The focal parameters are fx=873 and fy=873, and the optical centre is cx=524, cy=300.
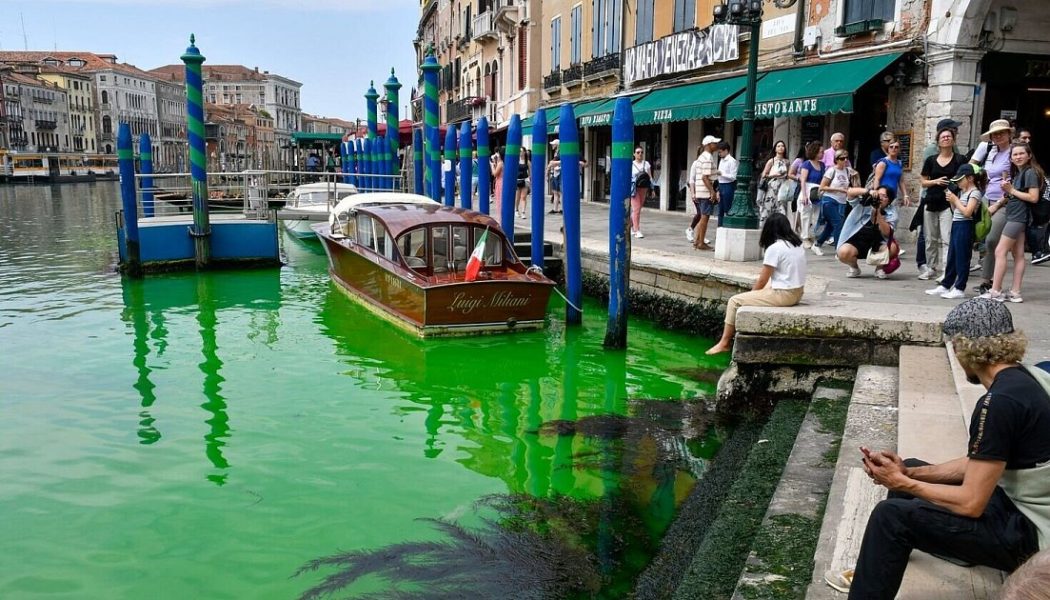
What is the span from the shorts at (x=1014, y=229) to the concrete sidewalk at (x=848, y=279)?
615mm

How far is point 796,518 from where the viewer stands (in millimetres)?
4023

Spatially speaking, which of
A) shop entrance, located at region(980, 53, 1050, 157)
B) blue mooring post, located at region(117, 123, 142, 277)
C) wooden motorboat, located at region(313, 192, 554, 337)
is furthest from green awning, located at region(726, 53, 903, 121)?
blue mooring post, located at region(117, 123, 142, 277)

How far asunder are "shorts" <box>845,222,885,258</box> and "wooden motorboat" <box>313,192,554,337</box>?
3461 mm

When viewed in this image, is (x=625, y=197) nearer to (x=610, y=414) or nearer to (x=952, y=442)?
(x=610, y=414)

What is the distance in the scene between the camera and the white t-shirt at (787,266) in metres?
7.18

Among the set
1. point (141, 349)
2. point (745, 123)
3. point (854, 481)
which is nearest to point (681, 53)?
point (745, 123)

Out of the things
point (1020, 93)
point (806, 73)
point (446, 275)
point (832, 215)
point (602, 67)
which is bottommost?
point (446, 275)

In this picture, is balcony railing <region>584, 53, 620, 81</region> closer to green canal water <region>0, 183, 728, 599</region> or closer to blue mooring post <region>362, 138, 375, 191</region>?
blue mooring post <region>362, 138, 375, 191</region>

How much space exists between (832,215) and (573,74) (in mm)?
14504

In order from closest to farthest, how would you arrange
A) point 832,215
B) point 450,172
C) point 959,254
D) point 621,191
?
point 959,254, point 621,191, point 832,215, point 450,172

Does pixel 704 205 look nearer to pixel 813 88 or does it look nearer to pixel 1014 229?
pixel 813 88

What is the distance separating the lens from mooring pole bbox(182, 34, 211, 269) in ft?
49.8

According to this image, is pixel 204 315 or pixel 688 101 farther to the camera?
pixel 688 101

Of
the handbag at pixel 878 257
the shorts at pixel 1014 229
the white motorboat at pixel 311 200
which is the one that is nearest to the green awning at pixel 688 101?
the handbag at pixel 878 257
